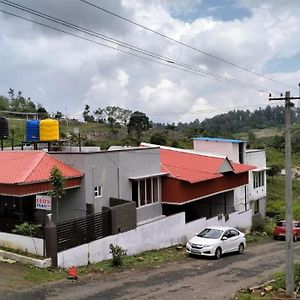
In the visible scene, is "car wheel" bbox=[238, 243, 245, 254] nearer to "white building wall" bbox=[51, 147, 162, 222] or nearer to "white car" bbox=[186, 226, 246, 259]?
"white car" bbox=[186, 226, 246, 259]

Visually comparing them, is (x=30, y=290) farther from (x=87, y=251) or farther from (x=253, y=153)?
(x=253, y=153)

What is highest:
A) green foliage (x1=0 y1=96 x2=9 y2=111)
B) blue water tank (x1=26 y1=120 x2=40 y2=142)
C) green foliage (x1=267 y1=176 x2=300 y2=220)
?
green foliage (x1=0 y1=96 x2=9 y2=111)

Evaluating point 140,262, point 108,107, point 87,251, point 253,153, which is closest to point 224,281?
point 140,262

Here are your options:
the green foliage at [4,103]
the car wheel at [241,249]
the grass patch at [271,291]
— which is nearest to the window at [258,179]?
the car wheel at [241,249]

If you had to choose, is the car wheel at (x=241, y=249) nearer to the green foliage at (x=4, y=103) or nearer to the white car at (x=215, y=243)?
the white car at (x=215, y=243)

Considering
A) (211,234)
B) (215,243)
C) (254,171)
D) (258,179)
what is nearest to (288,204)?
(215,243)

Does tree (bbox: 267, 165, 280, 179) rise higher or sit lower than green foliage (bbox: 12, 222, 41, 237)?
lower

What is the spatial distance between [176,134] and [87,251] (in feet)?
232

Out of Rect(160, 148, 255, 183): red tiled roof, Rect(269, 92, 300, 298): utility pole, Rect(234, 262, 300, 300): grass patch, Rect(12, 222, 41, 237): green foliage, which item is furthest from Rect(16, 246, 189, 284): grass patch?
Rect(269, 92, 300, 298): utility pole

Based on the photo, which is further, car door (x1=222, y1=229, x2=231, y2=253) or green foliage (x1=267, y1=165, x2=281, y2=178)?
green foliage (x1=267, y1=165, x2=281, y2=178)

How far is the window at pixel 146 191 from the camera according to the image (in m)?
Result: 26.6

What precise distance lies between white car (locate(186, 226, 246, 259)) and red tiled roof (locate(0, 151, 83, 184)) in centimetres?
669

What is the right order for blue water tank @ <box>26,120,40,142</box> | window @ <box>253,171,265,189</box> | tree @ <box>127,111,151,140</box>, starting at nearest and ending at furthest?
blue water tank @ <box>26,120,40,142</box> → window @ <box>253,171,265,189</box> → tree @ <box>127,111,151,140</box>

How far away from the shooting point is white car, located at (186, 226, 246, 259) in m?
24.1
